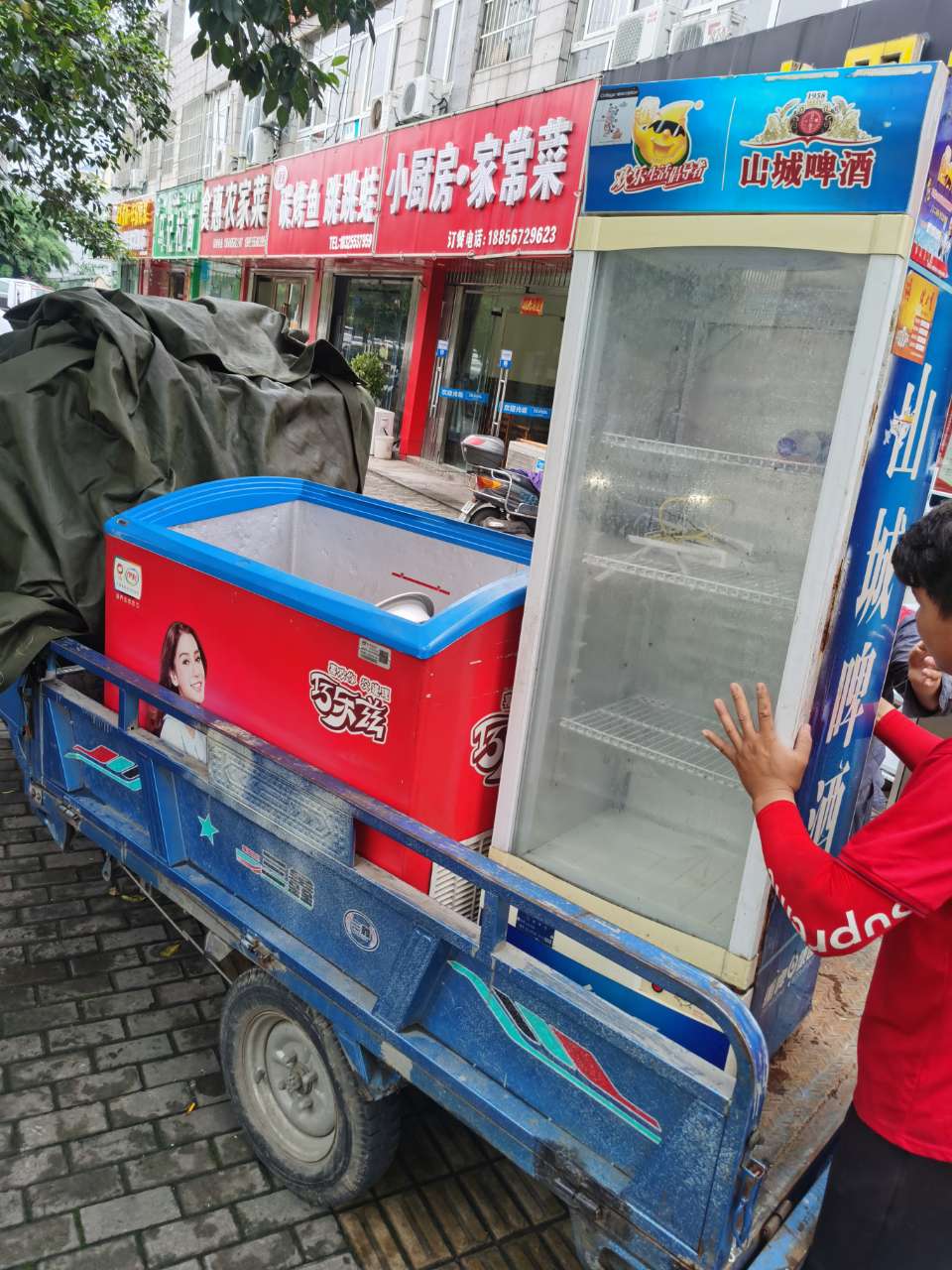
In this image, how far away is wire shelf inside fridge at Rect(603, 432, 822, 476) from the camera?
8.00 ft

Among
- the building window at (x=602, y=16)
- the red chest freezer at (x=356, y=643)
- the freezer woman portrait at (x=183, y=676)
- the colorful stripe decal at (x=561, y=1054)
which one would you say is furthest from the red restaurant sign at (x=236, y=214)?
the colorful stripe decal at (x=561, y=1054)

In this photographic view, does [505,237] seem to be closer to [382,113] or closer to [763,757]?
[382,113]

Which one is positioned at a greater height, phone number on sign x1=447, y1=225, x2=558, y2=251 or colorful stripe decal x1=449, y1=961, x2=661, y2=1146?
phone number on sign x1=447, y1=225, x2=558, y2=251

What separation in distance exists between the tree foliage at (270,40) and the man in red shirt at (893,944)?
11.8ft

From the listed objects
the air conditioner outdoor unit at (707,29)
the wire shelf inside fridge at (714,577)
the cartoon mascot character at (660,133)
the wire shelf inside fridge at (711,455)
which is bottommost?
the wire shelf inside fridge at (714,577)

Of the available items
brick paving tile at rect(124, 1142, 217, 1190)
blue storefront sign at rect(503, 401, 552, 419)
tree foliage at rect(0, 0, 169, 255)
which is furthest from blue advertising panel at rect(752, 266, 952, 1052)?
blue storefront sign at rect(503, 401, 552, 419)

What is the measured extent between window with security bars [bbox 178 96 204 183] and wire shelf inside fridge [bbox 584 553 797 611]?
27.8 m

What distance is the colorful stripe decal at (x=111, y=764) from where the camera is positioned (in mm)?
3102

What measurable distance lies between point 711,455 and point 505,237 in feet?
33.8

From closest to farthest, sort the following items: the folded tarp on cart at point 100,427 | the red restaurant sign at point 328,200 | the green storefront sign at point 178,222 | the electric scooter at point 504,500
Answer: the folded tarp on cart at point 100,427
the electric scooter at point 504,500
the red restaurant sign at point 328,200
the green storefront sign at point 178,222

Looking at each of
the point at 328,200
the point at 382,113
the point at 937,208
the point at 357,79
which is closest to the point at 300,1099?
the point at 937,208

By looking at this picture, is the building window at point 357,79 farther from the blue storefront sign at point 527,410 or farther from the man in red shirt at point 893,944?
the man in red shirt at point 893,944

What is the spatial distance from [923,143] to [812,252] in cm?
29

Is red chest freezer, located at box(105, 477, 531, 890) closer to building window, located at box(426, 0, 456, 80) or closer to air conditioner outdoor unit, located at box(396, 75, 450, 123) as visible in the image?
air conditioner outdoor unit, located at box(396, 75, 450, 123)
